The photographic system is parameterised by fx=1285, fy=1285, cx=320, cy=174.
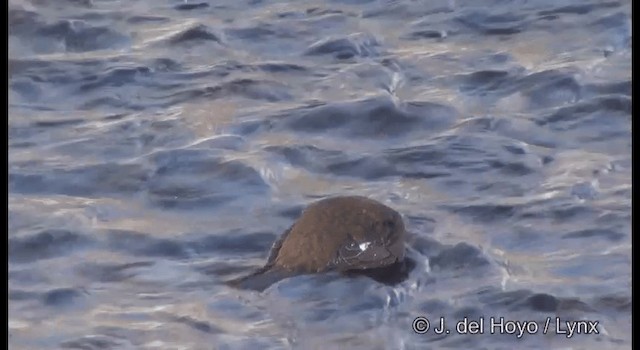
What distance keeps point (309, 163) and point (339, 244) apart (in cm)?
89

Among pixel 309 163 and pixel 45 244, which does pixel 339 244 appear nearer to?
pixel 309 163

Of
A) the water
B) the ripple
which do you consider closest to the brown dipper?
the water

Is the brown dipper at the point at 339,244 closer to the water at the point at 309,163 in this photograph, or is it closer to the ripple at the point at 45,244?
the water at the point at 309,163

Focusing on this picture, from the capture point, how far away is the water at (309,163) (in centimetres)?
473

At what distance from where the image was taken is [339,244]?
485cm

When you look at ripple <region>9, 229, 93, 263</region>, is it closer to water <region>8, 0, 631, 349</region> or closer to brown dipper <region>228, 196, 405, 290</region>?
water <region>8, 0, 631, 349</region>

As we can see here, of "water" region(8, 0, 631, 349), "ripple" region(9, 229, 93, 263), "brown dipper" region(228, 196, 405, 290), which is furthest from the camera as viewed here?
"ripple" region(9, 229, 93, 263)

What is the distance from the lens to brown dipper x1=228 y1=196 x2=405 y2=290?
191 inches

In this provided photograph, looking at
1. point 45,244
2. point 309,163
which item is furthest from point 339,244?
point 45,244

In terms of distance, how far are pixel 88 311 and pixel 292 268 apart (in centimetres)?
78

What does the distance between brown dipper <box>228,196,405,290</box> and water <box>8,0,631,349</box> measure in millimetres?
71

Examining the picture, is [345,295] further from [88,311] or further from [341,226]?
[88,311]

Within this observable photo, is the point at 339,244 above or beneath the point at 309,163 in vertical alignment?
beneath

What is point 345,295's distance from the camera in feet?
15.6
